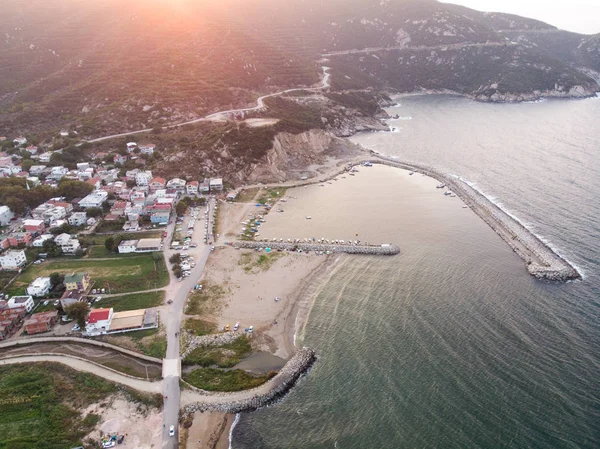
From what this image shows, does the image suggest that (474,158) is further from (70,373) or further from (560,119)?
(70,373)

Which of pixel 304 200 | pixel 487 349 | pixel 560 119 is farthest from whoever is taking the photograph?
pixel 560 119

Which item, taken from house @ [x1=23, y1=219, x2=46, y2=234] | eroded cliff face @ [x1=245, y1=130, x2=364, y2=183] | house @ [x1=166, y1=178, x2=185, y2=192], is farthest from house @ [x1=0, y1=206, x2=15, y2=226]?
eroded cliff face @ [x1=245, y1=130, x2=364, y2=183]

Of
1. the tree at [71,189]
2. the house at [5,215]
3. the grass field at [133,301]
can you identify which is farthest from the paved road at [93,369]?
the tree at [71,189]

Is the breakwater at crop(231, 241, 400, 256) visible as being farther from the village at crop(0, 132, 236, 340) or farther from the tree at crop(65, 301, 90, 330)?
the tree at crop(65, 301, 90, 330)

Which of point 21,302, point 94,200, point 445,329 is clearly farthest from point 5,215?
point 445,329

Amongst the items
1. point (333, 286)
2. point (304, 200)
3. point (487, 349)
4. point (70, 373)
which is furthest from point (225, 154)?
point (487, 349)
